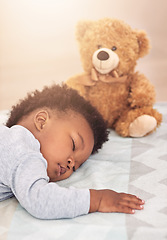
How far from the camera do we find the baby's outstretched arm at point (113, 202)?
84 centimetres

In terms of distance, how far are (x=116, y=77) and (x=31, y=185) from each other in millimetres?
746

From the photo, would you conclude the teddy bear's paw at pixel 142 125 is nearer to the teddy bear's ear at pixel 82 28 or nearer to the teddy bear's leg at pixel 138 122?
the teddy bear's leg at pixel 138 122

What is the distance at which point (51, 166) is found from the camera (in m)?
1.00

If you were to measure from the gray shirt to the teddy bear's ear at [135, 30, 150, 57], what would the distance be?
768 mm

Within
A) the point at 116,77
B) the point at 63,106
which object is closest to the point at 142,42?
the point at 116,77

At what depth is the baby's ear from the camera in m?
1.06

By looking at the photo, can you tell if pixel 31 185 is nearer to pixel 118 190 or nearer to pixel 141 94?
pixel 118 190

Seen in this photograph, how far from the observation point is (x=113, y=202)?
855 millimetres

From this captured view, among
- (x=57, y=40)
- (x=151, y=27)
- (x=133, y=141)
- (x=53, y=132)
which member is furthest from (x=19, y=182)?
(x=151, y=27)

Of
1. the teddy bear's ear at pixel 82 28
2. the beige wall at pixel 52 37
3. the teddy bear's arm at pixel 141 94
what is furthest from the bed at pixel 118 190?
the beige wall at pixel 52 37

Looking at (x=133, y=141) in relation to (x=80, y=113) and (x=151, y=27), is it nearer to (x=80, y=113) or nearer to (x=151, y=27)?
(x=80, y=113)

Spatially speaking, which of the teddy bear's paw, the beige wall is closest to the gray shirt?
the teddy bear's paw

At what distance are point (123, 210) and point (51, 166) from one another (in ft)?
0.88

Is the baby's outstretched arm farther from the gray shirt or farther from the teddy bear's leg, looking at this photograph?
the teddy bear's leg
